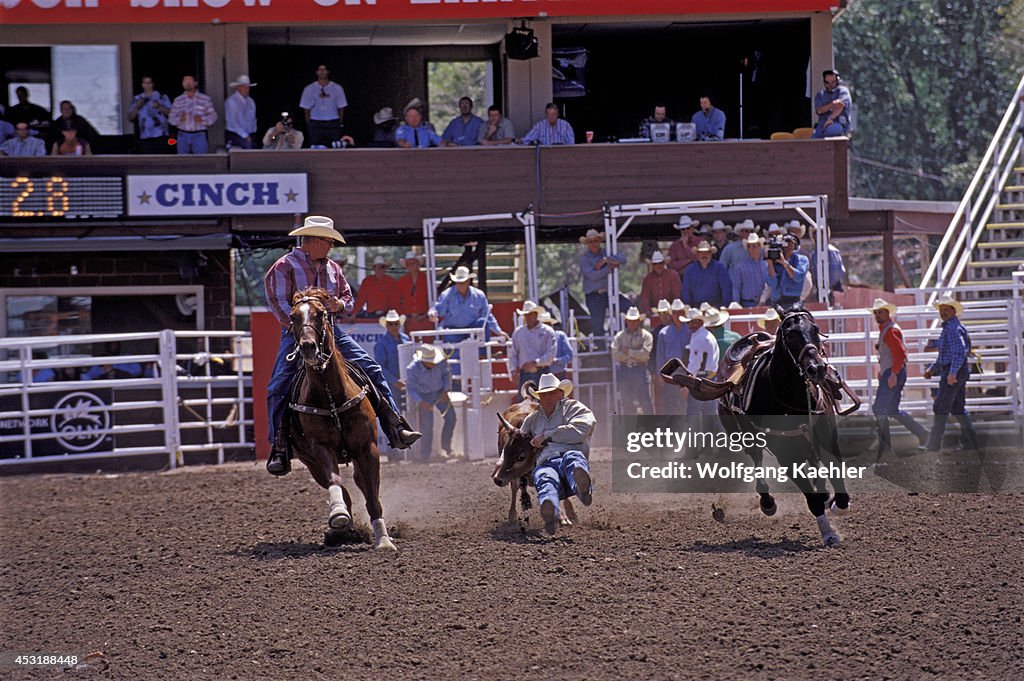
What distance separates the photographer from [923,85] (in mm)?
38500

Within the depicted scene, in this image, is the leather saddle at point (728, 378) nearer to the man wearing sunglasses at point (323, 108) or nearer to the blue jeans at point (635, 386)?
the blue jeans at point (635, 386)

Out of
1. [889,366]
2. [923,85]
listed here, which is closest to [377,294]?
[889,366]

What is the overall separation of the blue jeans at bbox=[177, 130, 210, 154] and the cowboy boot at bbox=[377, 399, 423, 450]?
11.1 m

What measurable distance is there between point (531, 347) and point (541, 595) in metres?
8.26

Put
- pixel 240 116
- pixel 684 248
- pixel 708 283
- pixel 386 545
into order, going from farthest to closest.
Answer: pixel 240 116 < pixel 684 248 < pixel 708 283 < pixel 386 545

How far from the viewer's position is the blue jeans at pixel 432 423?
16.7m

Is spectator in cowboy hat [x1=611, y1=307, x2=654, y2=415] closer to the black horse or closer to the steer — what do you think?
the steer

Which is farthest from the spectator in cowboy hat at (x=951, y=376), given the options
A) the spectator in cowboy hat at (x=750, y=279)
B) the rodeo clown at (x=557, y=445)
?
the rodeo clown at (x=557, y=445)

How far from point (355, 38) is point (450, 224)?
156 inches

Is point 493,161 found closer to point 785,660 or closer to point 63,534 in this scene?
point 63,534

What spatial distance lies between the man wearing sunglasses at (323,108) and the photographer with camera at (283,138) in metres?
0.55

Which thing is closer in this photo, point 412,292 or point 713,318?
point 713,318

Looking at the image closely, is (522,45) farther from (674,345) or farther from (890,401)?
(890,401)

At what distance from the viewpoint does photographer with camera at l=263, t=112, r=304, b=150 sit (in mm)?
20078
